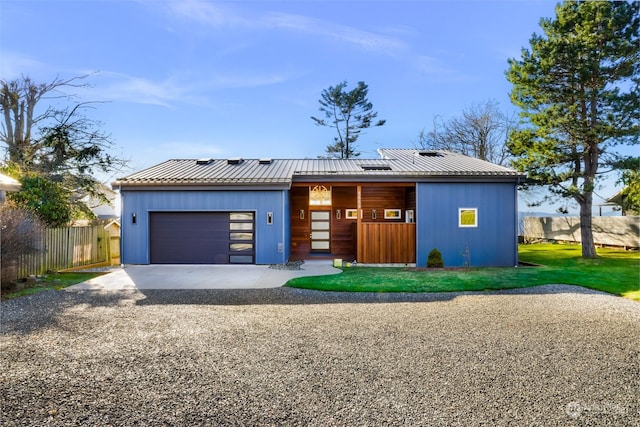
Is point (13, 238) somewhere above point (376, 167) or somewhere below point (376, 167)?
below

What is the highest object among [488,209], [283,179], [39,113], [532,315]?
[39,113]

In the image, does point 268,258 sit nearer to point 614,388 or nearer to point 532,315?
point 532,315

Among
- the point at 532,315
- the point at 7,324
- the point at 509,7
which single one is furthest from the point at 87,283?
the point at 509,7

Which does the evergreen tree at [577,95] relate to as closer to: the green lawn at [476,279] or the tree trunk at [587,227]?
the tree trunk at [587,227]

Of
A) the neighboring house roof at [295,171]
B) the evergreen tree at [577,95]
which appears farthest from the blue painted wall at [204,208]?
the evergreen tree at [577,95]

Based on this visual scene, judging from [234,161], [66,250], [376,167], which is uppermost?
[234,161]

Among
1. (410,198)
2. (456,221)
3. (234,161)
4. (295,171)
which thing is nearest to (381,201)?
(410,198)

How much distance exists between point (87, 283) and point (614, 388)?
9803 millimetres

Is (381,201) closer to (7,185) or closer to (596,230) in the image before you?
(7,185)

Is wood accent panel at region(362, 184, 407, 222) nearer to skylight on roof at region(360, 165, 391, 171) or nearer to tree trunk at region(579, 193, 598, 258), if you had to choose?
skylight on roof at region(360, 165, 391, 171)

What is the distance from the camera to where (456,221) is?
11.0 m

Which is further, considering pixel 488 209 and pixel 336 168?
pixel 336 168

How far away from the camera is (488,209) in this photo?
11.0 metres

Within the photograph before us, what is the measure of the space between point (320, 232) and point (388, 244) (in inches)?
120
